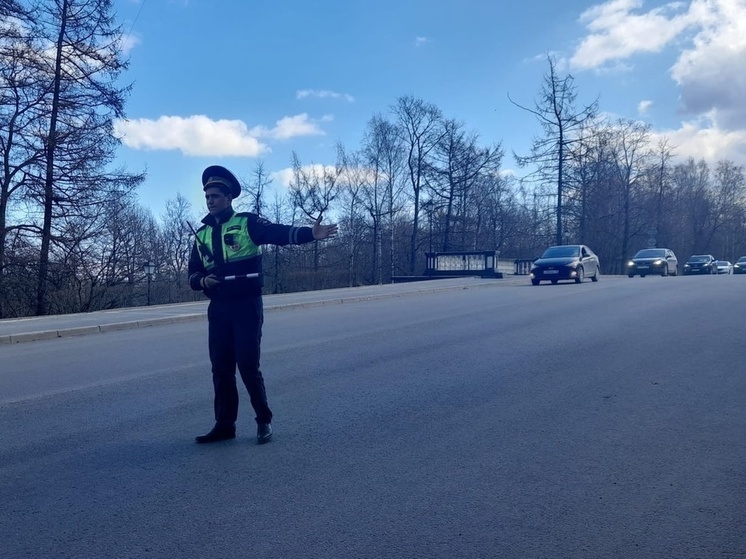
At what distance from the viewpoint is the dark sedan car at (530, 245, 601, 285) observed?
84.4ft

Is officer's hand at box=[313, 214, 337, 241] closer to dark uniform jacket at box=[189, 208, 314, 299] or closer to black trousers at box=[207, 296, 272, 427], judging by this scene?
dark uniform jacket at box=[189, 208, 314, 299]

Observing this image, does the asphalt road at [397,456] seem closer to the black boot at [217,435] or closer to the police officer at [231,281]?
the black boot at [217,435]

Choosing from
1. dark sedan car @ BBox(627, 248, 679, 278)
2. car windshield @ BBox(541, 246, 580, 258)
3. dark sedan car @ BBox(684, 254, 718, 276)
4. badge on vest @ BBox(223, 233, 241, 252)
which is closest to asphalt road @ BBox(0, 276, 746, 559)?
badge on vest @ BBox(223, 233, 241, 252)

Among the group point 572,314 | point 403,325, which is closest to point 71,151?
point 403,325

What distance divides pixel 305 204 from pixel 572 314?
4366 centimetres

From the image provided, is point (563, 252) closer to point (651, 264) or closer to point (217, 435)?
point (651, 264)

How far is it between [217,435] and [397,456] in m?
1.44

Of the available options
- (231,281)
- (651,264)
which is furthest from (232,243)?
(651,264)

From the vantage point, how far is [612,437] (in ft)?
17.0

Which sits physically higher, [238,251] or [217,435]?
[238,251]

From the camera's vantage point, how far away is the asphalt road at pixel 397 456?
350 cm

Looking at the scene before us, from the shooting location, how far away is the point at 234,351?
5121mm

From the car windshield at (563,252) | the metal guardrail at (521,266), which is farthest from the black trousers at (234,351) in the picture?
the metal guardrail at (521,266)

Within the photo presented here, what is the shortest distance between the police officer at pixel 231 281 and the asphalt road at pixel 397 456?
0.36 metres
